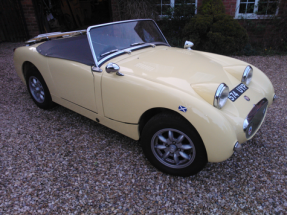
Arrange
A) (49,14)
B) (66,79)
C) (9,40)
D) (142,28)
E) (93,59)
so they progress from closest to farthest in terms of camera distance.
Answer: (93,59) < (66,79) < (142,28) < (9,40) < (49,14)

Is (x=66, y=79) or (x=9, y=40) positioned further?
(x=9, y=40)

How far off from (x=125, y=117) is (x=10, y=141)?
5.84 ft

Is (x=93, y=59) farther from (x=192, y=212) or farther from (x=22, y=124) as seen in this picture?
(x=192, y=212)

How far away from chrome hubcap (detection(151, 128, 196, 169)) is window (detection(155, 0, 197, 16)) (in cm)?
648

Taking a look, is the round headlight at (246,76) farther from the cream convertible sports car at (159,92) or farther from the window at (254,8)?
the window at (254,8)

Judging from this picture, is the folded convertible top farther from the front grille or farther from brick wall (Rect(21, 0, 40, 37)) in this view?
brick wall (Rect(21, 0, 40, 37))

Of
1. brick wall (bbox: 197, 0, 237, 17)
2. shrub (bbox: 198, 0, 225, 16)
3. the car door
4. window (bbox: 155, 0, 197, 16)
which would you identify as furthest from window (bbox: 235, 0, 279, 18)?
the car door

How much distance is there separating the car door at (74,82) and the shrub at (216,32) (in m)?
4.64

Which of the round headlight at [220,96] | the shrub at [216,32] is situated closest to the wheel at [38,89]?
the round headlight at [220,96]

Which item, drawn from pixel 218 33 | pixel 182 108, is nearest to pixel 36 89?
pixel 182 108

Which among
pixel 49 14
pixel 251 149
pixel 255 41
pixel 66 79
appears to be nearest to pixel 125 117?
pixel 66 79

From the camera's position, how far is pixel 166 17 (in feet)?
24.7

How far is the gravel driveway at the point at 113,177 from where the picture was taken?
6.61 ft

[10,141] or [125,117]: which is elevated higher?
[125,117]
